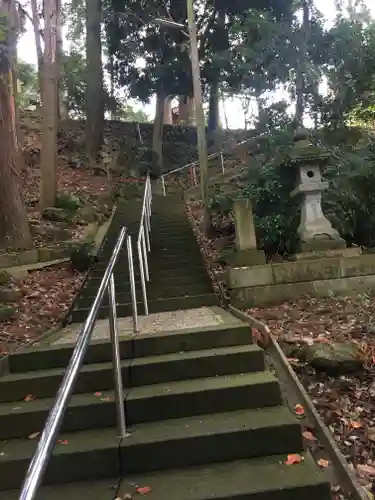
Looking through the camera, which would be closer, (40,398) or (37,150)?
(40,398)

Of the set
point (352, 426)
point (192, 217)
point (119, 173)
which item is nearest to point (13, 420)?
point (352, 426)

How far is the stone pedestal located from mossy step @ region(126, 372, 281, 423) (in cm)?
361

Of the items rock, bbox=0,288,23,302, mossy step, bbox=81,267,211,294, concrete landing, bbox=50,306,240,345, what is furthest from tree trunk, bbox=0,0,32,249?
concrete landing, bbox=50,306,240,345

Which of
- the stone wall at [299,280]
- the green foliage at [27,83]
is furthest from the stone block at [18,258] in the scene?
the green foliage at [27,83]

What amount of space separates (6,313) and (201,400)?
3.48m

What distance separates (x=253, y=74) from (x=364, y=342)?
1199cm

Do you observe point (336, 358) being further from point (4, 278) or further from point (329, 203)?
point (4, 278)

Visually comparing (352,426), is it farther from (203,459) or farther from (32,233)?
(32,233)

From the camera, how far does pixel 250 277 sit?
6.55 metres

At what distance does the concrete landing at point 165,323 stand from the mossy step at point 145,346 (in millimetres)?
264

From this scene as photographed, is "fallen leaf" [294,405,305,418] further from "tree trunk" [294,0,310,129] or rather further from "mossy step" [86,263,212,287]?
"tree trunk" [294,0,310,129]

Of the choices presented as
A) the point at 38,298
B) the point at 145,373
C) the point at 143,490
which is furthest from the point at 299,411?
the point at 38,298

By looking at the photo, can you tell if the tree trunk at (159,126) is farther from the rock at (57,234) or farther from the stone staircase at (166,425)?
the stone staircase at (166,425)

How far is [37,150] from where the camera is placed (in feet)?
49.6
